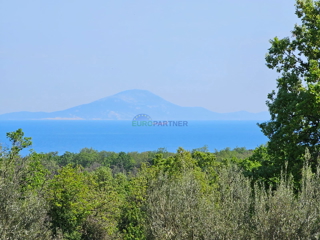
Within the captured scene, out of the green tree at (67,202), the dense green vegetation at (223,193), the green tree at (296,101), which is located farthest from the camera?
the green tree at (67,202)

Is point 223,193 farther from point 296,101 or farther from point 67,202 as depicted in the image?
point 67,202

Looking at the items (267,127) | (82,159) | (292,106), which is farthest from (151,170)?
(82,159)

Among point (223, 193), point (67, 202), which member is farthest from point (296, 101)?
point (67, 202)

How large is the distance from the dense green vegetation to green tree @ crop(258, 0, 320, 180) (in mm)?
45

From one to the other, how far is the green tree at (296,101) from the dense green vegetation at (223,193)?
45mm

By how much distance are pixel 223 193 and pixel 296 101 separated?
247 inches

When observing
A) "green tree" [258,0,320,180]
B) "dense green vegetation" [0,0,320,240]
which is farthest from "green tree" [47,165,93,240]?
"green tree" [258,0,320,180]

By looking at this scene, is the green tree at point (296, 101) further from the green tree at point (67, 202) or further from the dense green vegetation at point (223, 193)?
the green tree at point (67, 202)

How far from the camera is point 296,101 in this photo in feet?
55.6

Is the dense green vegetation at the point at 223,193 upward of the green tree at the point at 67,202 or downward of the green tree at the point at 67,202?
upward

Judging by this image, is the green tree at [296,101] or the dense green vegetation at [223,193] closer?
the dense green vegetation at [223,193]

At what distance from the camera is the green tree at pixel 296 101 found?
648 inches

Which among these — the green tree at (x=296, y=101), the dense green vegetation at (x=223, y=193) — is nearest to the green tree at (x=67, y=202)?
the dense green vegetation at (x=223, y=193)

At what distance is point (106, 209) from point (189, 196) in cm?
2069
